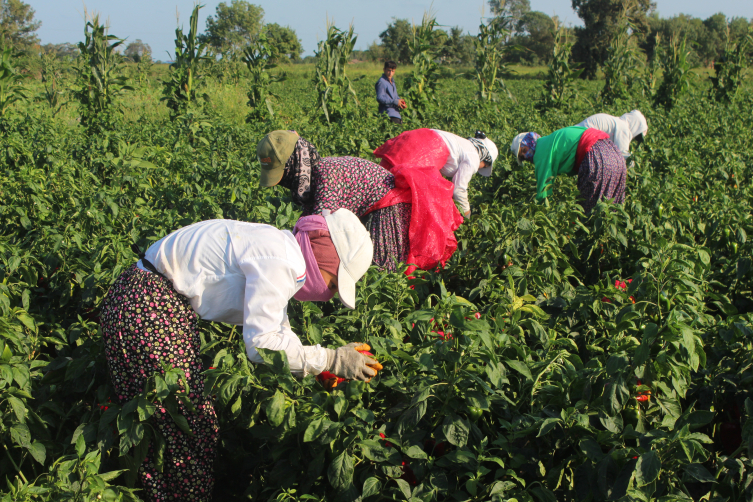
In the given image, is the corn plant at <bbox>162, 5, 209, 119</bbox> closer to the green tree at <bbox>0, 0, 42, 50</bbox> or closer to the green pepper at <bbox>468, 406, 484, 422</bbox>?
the green pepper at <bbox>468, 406, 484, 422</bbox>

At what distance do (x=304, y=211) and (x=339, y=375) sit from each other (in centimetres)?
150

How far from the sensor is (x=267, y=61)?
10773 millimetres

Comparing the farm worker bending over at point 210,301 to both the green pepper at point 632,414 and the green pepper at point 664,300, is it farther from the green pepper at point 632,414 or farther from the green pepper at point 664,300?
the green pepper at point 664,300

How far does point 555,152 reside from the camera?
14.1ft

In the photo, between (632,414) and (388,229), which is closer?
(632,414)

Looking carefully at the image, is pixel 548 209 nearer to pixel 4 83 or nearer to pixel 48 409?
pixel 48 409

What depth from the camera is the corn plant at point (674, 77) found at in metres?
13.2

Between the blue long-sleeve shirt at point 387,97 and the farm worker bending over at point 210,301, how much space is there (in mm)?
6895

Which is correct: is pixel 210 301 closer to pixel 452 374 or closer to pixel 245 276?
pixel 245 276

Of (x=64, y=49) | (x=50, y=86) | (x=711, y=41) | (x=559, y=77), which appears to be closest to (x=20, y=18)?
(x=64, y=49)

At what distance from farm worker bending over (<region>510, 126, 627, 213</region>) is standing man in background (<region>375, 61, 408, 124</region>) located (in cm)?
462

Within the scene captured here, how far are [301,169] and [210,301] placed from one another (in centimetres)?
120

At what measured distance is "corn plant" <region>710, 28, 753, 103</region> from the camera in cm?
1405

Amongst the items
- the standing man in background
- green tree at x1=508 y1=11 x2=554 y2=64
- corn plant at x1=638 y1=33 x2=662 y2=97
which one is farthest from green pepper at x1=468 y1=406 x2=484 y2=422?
green tree at x1=508 y1=11 x2=554 y2=64
